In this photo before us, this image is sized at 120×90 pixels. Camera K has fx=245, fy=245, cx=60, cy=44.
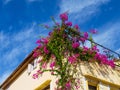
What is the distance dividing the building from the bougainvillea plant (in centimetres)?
33

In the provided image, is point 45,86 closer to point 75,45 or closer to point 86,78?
point 86,78

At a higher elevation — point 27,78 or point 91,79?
point 27,78

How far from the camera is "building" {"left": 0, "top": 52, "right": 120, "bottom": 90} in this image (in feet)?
42.1

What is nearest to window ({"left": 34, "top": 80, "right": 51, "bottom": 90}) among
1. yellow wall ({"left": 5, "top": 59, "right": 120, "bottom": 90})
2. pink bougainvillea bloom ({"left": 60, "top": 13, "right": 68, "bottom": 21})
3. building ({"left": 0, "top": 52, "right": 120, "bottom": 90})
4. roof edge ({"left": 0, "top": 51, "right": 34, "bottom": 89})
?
building ({"left": 0, "top": 52, "right": 120, "bottom": 90})

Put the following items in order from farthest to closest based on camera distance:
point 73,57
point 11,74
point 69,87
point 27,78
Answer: point 11,74 → point 27,78 → point 73,57 → point 69,87

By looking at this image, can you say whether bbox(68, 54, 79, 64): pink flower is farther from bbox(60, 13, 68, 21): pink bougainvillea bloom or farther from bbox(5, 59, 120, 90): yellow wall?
bbox(60, 13, 68, 21): pink bougainvillea bloom

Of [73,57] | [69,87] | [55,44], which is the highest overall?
[55,44]

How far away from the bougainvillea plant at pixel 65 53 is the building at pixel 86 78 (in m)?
0.33

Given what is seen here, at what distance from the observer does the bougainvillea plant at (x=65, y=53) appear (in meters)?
12.3

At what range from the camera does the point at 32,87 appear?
588 inches

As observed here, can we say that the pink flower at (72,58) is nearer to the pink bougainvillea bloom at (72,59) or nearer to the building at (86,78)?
the pink bougainvillea bloom at (72,59)

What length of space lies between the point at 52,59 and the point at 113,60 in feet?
13.0

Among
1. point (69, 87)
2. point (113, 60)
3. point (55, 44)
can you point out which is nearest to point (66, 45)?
point (55, 44)

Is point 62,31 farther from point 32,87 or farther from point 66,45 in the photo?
→ point 32,87
